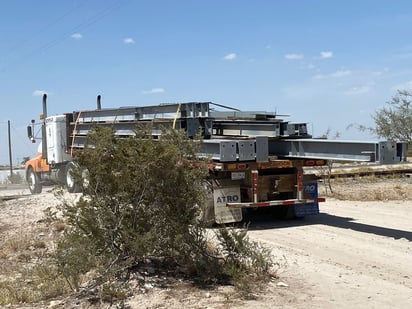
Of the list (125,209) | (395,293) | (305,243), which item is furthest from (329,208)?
(125,209)

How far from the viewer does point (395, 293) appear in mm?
6531

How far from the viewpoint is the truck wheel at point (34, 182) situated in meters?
24.1

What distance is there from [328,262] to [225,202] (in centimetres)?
339

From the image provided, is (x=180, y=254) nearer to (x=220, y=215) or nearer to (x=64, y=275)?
(x=64, y=275)

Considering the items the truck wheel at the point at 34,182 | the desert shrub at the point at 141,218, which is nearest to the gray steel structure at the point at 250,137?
the desert shrub at the point at 141,218

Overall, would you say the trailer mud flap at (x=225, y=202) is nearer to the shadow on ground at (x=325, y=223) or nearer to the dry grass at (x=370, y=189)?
the shadow on ground at (x=325, y=223)

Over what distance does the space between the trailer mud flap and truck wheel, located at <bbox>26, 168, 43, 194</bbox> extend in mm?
14894

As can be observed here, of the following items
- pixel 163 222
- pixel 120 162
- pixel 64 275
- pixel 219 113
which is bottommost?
pixel 64 275

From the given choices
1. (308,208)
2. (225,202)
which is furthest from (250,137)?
(308,208)

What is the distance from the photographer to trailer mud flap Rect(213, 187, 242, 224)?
36.5 feet

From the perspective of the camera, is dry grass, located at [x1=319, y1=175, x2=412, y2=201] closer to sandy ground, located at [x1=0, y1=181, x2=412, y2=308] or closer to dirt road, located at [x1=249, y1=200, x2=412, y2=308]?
sandy ground, located at [x1=0, y1=181, x2=412, y2=308]

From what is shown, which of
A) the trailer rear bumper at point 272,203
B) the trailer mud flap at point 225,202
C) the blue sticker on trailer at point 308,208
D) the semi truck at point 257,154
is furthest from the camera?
the blue sticker on trailer at point 308,208

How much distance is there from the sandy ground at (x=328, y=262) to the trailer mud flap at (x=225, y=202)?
520mm

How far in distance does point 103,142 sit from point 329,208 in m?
9.31
